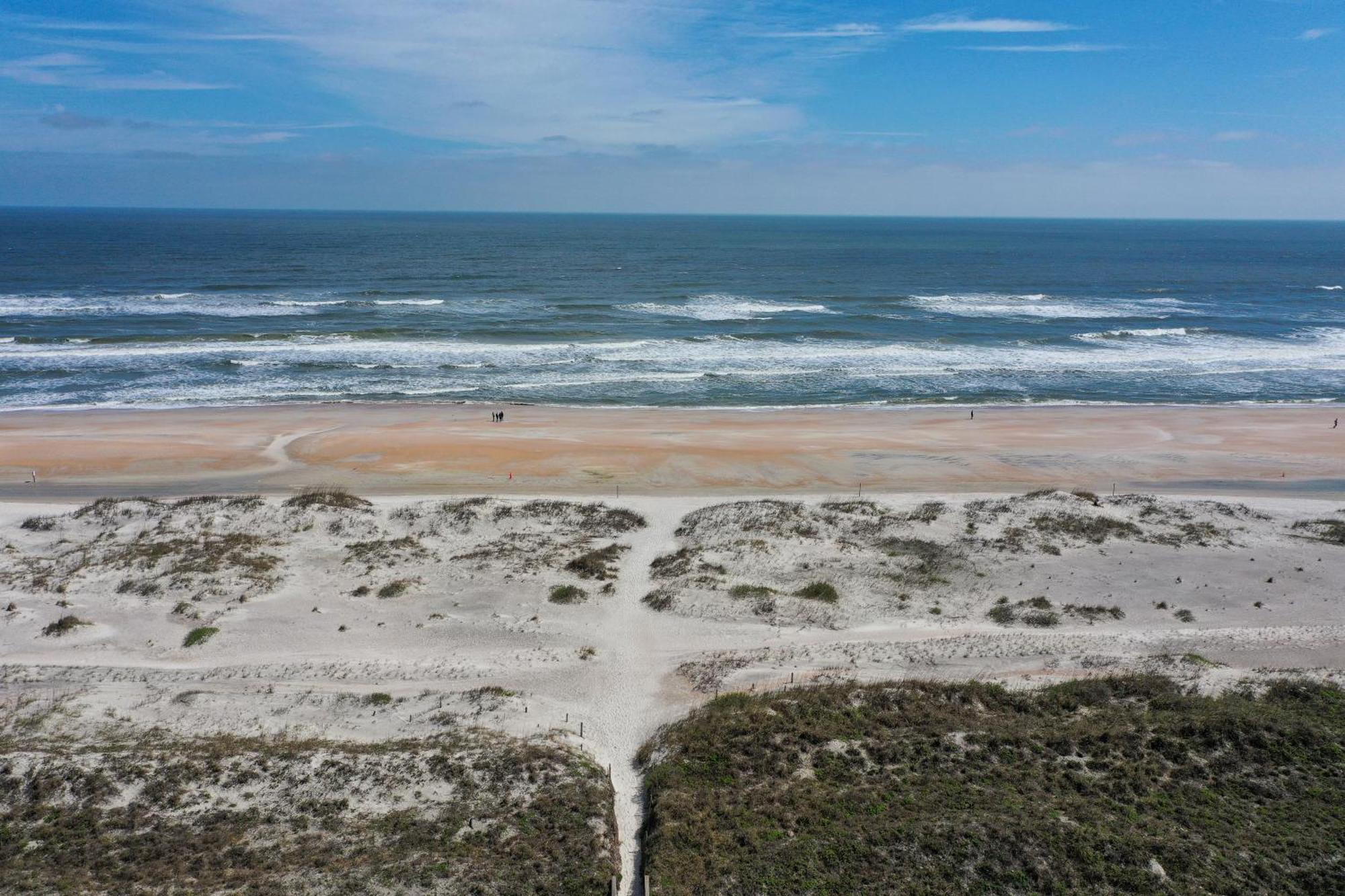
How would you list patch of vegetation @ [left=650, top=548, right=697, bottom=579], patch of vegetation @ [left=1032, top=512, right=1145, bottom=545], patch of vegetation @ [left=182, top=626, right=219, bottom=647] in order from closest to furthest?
1. patch of vegetation @ [left=182, top=626, right=219, bottom=647]
2. patch of vegetation @ [left=650, top=548, right=697, bottom=579]
3. patch of vegetation @ [left=1032, top=512, right=1145, bottom=545]

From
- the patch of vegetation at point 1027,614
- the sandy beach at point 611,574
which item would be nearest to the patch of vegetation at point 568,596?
the sandy beach at point 611,574

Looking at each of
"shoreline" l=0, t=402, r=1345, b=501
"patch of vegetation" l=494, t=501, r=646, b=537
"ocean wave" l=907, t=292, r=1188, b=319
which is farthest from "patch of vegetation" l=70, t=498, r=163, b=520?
"ocean wave" l=907, t=292, r=1188, b=319

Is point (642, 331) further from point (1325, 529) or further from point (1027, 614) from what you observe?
point (1027, 614)

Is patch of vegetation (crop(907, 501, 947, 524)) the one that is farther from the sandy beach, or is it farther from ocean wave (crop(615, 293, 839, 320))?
ocean wave (crop(615, 293, 839, 320))

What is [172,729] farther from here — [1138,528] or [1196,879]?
[1138,528]

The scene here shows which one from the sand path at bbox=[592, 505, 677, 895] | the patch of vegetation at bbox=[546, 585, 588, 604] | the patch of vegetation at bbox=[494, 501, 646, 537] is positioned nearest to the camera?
the sand path at bbox=[592, 505, 677, 895]

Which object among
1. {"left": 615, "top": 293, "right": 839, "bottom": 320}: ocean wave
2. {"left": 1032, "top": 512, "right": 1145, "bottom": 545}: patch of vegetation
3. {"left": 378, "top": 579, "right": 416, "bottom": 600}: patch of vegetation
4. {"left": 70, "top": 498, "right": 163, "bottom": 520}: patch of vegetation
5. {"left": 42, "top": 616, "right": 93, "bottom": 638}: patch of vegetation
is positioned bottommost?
{"left": 42, "top": 616, "right": 93, "bottom": 638}: patch of vegetation

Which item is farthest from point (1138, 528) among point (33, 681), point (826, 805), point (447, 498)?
point (33, 681)
